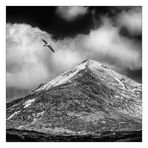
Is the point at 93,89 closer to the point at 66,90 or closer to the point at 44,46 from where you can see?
the point at 66,90

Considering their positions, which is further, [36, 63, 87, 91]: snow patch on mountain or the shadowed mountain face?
[36, 63, 87, 91]: snow patch on mountain

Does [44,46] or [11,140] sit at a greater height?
[44,46]

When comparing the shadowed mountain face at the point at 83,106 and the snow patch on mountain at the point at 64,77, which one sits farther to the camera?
the snow patch on mountain at the point at 64,77

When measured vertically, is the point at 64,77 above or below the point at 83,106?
above

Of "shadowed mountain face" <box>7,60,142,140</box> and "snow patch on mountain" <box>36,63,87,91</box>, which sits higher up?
"snow patch on mountain" <box>36,63,87,91</box>

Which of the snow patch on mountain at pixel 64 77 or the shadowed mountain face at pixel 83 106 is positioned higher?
the snow patch on mountain at pixel 64 77

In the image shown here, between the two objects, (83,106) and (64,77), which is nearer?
(83,106)
